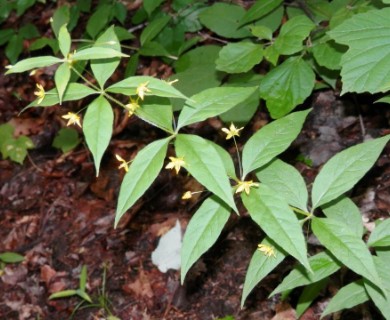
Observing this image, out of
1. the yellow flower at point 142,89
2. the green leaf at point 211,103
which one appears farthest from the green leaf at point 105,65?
the green leaf at point 211,103

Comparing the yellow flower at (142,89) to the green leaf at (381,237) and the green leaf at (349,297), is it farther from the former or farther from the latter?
the green leaf at (349,297)

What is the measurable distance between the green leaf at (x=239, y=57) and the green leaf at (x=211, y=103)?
39.8 inches

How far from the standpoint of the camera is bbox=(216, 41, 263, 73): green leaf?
118 inches

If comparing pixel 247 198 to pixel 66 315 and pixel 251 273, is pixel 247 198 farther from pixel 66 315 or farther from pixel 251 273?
pixel 66 315

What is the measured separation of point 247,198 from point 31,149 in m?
3.78

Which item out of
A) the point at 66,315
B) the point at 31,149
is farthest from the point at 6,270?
the point at 31,149

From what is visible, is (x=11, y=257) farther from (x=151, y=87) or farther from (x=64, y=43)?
(x=151, y=87)

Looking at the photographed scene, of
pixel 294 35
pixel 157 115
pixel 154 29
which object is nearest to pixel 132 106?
pixel 157 115

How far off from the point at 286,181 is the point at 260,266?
0.40m

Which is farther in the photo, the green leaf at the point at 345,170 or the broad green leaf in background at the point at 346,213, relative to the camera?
the broad green leaf in background at the point at 346,213

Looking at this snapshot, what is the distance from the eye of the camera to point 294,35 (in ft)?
9.62

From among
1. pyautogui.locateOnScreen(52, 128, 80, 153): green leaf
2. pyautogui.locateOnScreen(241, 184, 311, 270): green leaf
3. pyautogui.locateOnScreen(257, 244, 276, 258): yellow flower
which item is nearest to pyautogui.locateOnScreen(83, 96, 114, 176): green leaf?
pyautogui.locateOnScreen(241, 184, 311, 270): green leaf

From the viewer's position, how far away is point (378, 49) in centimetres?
251

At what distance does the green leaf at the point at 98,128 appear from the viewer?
5.93 ft
